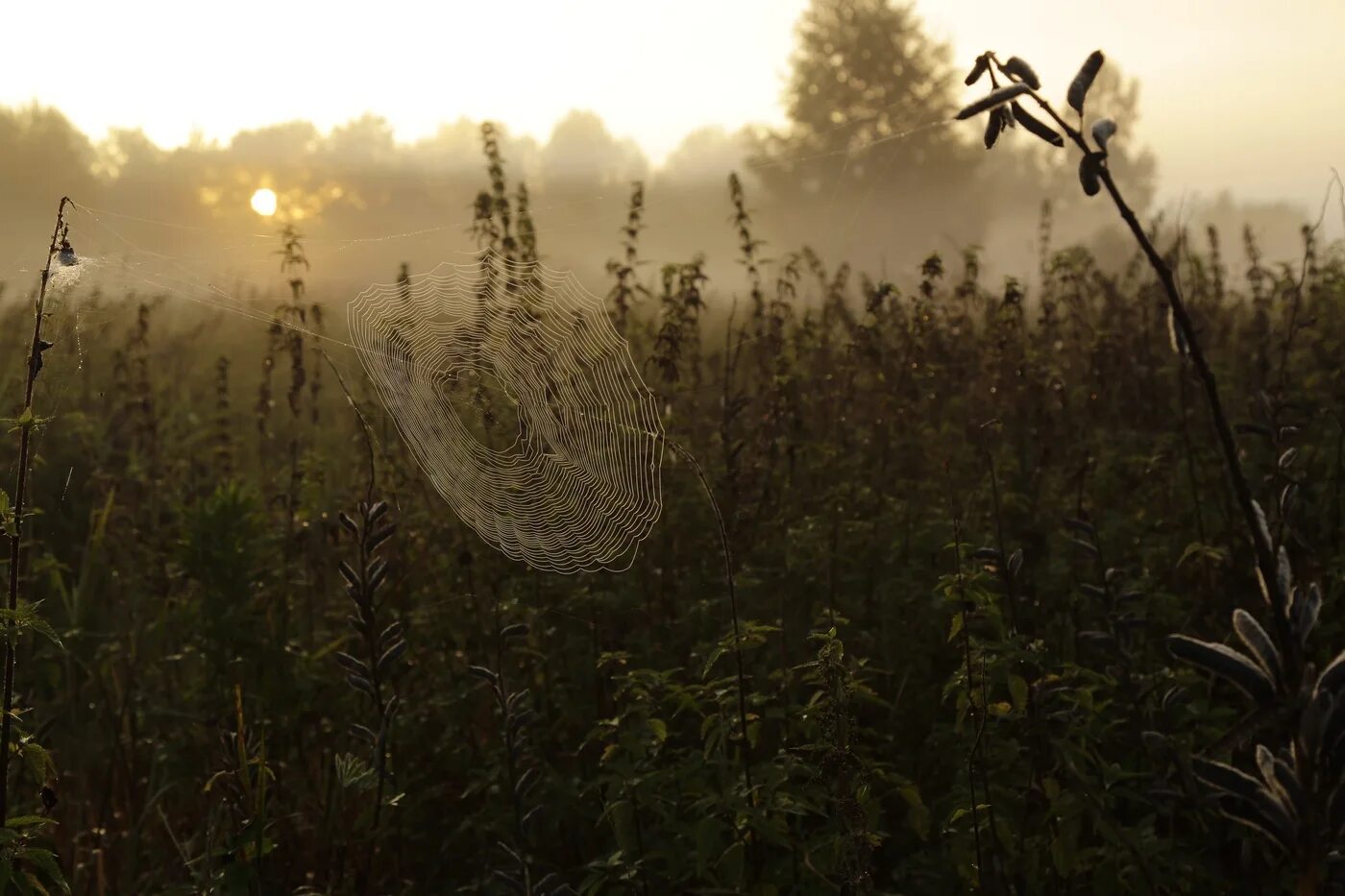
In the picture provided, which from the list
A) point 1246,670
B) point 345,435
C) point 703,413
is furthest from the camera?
point 345,435

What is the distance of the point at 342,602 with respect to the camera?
455cm

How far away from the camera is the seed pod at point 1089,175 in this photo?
93 centimetres

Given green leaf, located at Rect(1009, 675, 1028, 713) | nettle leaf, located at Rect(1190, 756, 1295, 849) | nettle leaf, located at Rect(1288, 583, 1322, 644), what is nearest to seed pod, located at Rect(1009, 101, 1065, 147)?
nettle leaf, located at Rect(1288, 583, 1322, 644)

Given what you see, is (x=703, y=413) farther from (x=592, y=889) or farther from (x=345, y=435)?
(x=592, y=889)

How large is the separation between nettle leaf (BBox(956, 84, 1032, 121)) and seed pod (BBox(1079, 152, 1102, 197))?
0.27 feet

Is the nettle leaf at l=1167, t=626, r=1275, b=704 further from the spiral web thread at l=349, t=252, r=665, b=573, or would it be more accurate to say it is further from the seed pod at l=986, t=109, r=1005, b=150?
the spiral web thread at l=349, t=252, r=665, b=573

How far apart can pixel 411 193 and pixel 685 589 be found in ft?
143

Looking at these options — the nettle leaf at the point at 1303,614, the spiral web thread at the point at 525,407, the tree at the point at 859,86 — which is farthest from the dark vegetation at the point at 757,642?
the tree at the point at 859,86

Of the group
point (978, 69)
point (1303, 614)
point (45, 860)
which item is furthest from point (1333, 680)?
point (45, 860)

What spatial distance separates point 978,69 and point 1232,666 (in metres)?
0.62

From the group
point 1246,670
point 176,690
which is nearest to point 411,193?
point 176,690

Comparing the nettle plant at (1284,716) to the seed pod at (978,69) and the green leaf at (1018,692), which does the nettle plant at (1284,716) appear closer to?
the seed pod at (978,69)

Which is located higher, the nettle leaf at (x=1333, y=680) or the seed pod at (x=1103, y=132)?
the seed pod at (x=1103, y=132)

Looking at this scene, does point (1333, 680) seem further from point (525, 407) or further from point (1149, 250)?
point (525, 407)
